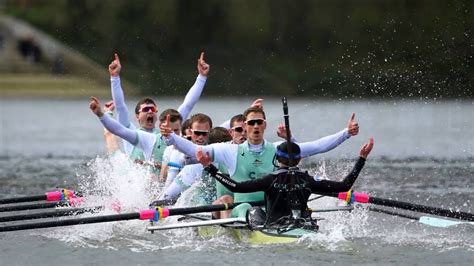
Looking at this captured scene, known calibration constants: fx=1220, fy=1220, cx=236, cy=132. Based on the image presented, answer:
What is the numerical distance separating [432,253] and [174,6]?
30.4 metres

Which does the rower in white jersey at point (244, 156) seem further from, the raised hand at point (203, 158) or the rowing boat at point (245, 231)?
the raised hand at point (203, 158)

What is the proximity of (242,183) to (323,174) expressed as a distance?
4.06m

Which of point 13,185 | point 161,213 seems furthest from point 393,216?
point 13,185

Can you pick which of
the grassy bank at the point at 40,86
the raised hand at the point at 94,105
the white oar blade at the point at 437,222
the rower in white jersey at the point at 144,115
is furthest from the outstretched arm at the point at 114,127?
the grassy bank at the point at 40,86

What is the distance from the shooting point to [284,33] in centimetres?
4041

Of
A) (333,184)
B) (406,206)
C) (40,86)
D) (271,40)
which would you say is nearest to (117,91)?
(333,184)

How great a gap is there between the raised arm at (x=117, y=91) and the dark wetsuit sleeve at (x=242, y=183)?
Result: 3.99m

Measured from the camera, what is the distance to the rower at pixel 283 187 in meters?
13.7

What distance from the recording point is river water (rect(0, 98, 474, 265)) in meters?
13.8

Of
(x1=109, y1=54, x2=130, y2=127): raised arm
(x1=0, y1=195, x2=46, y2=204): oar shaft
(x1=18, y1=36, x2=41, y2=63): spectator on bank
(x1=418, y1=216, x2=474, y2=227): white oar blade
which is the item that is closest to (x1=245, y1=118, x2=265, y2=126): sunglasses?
(x1=418, y1=216, x2=474, y2=227): white oar blade

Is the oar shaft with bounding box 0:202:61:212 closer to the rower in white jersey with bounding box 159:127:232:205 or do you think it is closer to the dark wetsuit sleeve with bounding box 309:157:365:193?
the rower in white jersey with bounding box 159:127:232:205

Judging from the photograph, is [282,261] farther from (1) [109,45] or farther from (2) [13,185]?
(1) [109,45]

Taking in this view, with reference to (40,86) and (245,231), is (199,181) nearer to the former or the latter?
(245,231)

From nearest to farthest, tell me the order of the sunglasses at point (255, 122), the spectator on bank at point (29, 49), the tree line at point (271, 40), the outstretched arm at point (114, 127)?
Result: 1. the sunglasses at point (255, 122)
2. the outstretched arm at point (114, 127)
3. the tree line at point (271, 40)
4. the spectator on bank at point (29, 49)
